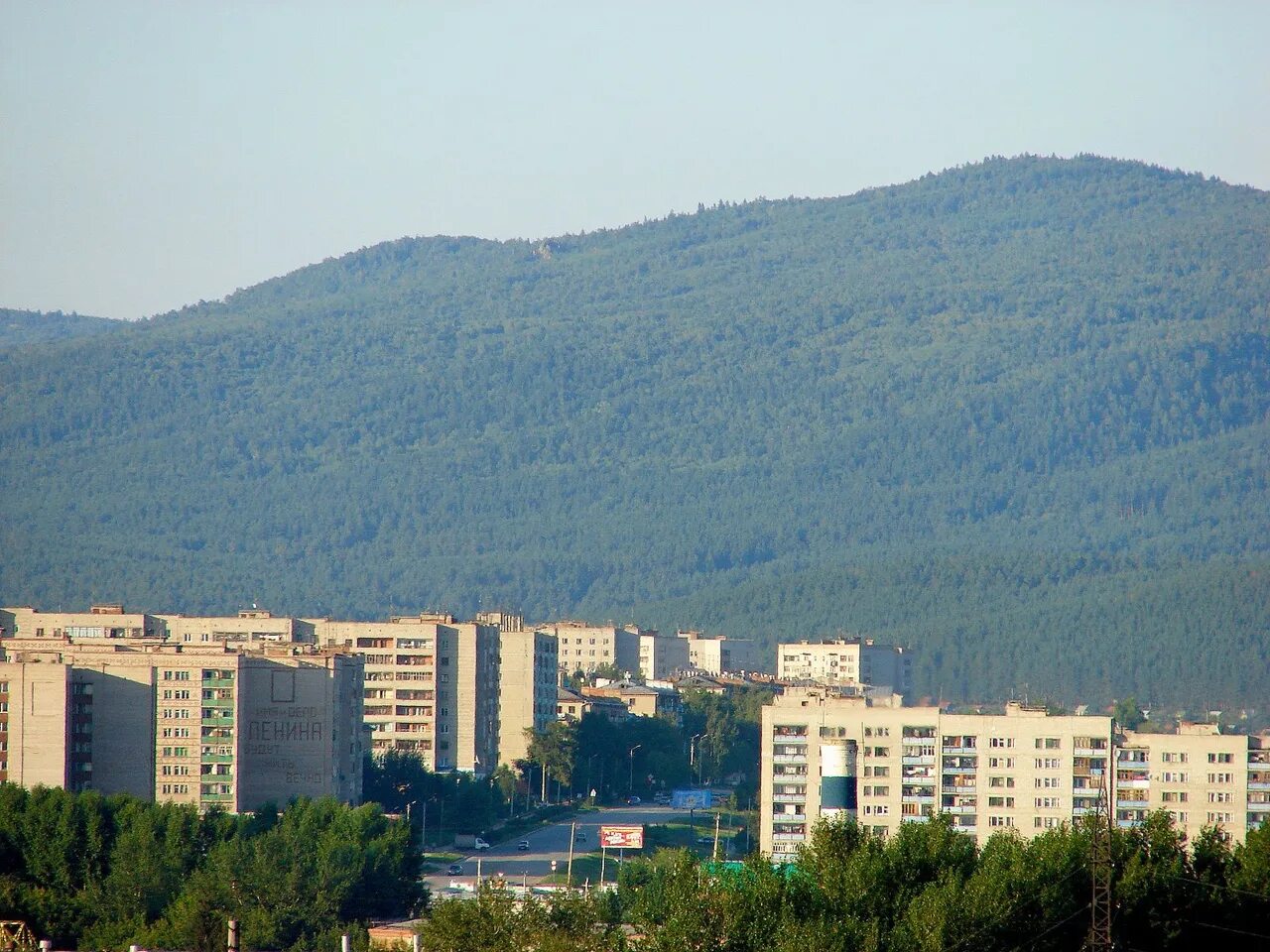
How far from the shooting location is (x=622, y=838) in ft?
296

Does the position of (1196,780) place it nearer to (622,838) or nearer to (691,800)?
(622,838)

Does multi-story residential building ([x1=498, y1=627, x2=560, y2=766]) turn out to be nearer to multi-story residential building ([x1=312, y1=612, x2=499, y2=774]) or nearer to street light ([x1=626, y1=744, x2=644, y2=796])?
street light ([x1=626, y1=744, x2=644, y2=796])

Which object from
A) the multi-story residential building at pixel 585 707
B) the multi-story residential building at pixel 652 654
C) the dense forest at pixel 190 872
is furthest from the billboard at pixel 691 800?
the multi-story residential building at pixel 652 654

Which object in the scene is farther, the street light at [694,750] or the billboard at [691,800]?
the street light at [694,750]

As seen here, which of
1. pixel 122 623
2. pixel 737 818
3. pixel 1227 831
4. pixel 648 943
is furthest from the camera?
pixel 122 623

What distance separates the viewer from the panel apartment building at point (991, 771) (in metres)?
84.8

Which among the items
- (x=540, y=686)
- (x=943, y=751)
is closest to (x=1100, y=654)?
(x=540, y=686)

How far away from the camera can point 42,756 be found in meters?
86.8

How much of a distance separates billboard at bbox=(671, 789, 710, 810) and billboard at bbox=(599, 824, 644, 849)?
18860mm

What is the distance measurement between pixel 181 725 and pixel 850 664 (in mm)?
93531

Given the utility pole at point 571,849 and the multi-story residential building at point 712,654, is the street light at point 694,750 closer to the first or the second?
the utility pole at point 571,849

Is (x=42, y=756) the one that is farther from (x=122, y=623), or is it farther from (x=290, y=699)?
(x=122, y=623)

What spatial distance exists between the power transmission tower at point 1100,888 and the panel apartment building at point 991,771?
31.0 meters

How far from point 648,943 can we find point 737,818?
59.1 meters
